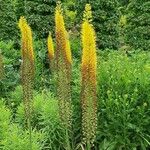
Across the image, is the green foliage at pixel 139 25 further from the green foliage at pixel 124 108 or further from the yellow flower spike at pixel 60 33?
the yellow flower spike at pixel 60 33

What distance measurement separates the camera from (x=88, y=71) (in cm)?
427

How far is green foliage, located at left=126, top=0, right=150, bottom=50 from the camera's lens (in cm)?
1631

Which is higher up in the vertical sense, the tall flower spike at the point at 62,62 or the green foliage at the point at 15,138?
the tall flower spike at the point at 62,62

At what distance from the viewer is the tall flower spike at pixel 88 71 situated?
417cm

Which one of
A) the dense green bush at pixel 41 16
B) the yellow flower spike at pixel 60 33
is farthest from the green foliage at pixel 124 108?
the dense green bush at pixel 41 16

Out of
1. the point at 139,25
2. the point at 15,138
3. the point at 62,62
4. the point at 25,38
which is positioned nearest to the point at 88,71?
the point at 62,62

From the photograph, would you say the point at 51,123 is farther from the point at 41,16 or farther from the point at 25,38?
the point at 41,16

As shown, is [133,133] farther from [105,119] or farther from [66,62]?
[66,62]

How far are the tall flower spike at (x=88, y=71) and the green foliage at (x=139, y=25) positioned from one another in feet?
38.5

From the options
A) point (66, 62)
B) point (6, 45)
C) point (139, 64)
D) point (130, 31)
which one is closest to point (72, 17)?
point (130, 31)

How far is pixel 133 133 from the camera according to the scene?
6836 millimetres

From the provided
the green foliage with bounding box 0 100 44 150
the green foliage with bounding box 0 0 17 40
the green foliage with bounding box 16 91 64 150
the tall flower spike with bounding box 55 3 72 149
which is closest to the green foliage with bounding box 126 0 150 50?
the green foliage with bounding box 0 0 17 40

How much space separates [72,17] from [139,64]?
10.1 metres

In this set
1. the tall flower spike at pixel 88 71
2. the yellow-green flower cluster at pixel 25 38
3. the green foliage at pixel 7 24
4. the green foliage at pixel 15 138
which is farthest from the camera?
the green foliage at pixel 7 24
